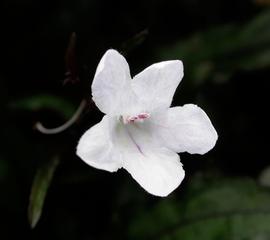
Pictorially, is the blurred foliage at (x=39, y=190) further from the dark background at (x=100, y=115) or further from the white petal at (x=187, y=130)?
the white petal at (x=187, y=130)

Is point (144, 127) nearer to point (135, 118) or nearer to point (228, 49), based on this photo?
point (135, 118)

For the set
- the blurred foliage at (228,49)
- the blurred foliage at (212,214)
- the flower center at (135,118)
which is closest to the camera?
the flower center at (135,118)

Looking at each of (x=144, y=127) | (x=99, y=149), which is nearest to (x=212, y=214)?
(x=144, y=127)

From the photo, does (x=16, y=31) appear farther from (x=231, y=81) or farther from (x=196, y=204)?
(x=196, y=204)

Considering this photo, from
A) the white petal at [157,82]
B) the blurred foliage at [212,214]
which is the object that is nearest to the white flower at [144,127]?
the white petal at [157,82]

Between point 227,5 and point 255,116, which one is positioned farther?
point 227,5

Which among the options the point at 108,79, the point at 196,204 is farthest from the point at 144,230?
the point at 108,79

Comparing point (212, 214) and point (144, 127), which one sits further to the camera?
point (212, 214)
